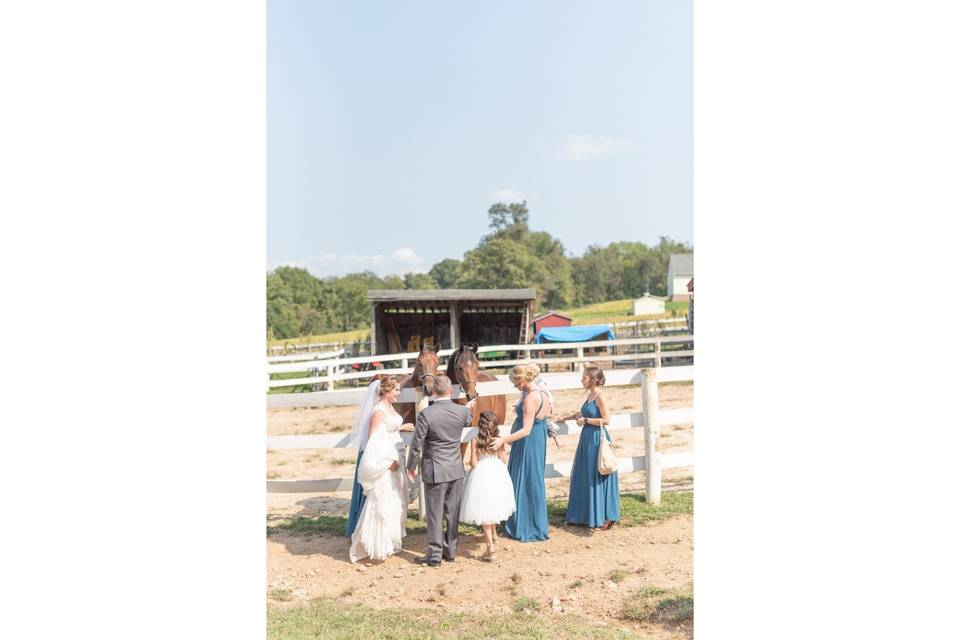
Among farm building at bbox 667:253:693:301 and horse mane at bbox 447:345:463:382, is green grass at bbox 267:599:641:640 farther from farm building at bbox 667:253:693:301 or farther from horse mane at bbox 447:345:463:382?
farm building at bbox 667:253:693:301

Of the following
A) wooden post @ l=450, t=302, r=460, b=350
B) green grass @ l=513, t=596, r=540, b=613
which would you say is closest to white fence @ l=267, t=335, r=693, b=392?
wooden post @ l=450, t=302, r=460, b=350

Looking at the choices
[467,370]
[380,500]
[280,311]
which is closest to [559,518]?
[467,370]

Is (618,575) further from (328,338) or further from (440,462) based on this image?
(328,338)

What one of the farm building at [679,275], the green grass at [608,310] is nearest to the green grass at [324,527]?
the green grass at [608,310]

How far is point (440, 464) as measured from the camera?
507cm

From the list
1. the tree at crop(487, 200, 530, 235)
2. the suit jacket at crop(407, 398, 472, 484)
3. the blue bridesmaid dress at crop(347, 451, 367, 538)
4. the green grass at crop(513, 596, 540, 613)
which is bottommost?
the green grass at crop(513, 596, 540, 613)

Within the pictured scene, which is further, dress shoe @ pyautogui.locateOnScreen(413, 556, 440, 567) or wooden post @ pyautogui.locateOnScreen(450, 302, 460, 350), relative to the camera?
wooden post @ pyautogui.locateOnScreen(450, 302, 460, 350)

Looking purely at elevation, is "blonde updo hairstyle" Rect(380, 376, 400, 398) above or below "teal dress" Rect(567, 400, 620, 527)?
above

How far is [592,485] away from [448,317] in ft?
45.6

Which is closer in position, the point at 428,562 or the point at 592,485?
the point at 428,562

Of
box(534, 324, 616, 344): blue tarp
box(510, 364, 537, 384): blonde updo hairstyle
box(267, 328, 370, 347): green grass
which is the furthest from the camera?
box(267, 328, 370, 347): green grass

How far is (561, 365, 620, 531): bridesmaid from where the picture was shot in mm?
5637
